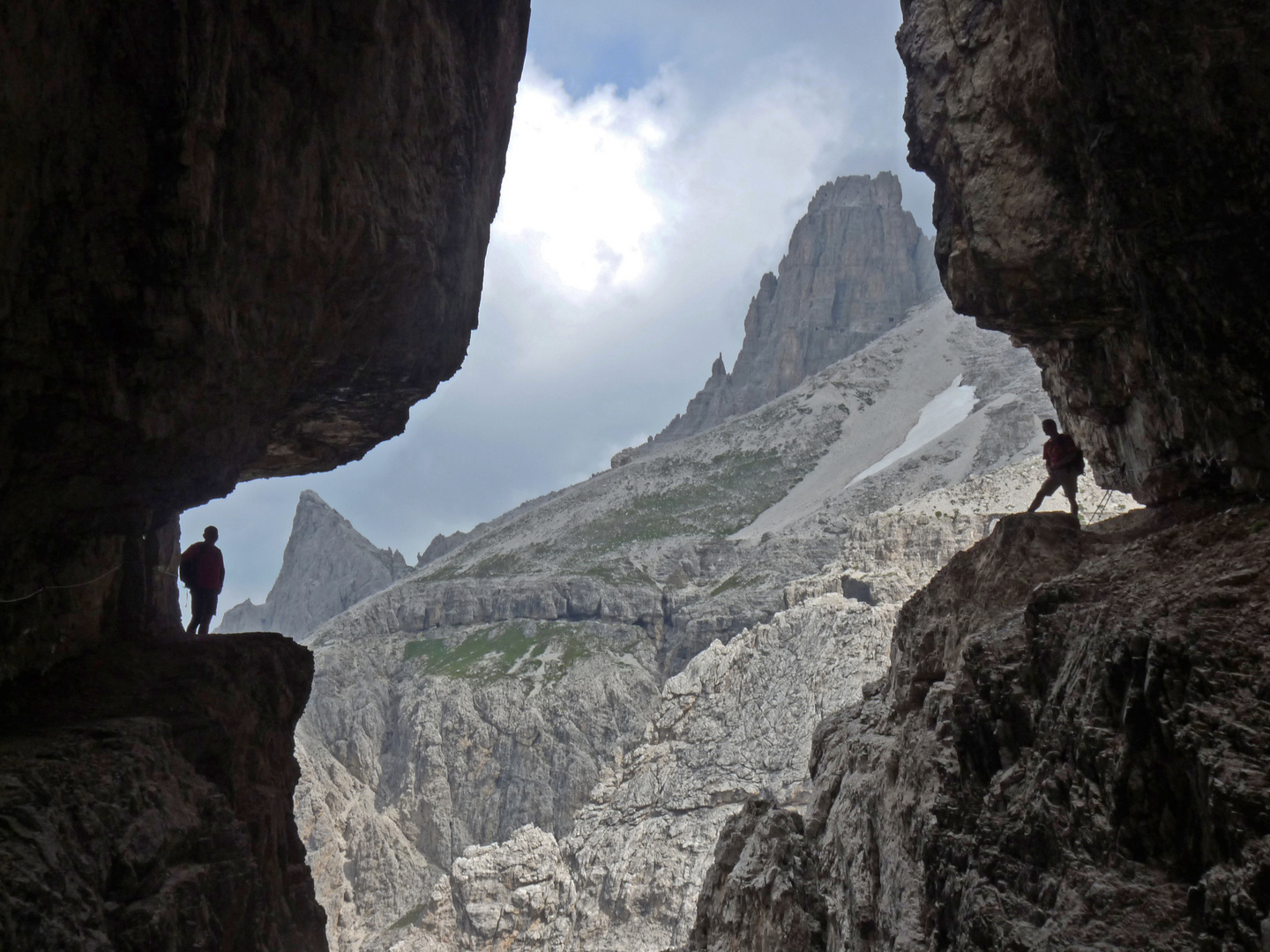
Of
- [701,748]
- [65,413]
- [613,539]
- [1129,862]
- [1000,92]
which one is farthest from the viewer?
[613,539]

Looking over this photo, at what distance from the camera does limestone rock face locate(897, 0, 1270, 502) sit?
11133 mm

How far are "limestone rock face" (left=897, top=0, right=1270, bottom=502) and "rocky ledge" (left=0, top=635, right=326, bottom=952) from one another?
14246mm

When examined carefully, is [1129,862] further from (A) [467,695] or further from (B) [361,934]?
(A) [467,695]

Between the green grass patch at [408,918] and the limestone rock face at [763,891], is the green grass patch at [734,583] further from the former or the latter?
the limestone rock face at [763,891]

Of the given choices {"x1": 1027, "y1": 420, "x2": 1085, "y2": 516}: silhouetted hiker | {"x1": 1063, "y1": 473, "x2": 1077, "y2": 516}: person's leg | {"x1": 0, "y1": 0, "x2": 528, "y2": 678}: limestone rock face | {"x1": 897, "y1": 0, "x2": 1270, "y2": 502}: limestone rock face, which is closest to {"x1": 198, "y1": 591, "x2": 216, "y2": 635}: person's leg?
{"x1": 0, "y1": 0, "x2": 528, "y2": 678}: limestone rock face

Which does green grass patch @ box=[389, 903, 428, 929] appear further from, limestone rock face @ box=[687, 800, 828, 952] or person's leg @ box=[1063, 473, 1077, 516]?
person's leg @ box=[1063, 473, 1077, 516]

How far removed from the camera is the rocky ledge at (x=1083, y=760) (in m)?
8.23

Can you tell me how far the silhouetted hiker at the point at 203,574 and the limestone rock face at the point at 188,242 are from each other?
0.75m

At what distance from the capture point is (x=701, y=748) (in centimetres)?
8031

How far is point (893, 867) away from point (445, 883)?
65785 mm

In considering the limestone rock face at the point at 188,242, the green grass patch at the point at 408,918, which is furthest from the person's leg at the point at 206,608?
the green grass patch at the point at 408,918

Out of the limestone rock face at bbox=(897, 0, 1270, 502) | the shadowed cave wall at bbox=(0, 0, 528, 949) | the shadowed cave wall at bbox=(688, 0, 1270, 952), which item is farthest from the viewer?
the limestone rock face at bbox=(897, 0, 1270, 502)

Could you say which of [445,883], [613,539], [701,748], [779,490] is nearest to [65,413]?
[445,883]

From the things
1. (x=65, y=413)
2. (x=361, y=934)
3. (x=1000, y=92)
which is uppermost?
(x=1000, y=92)
